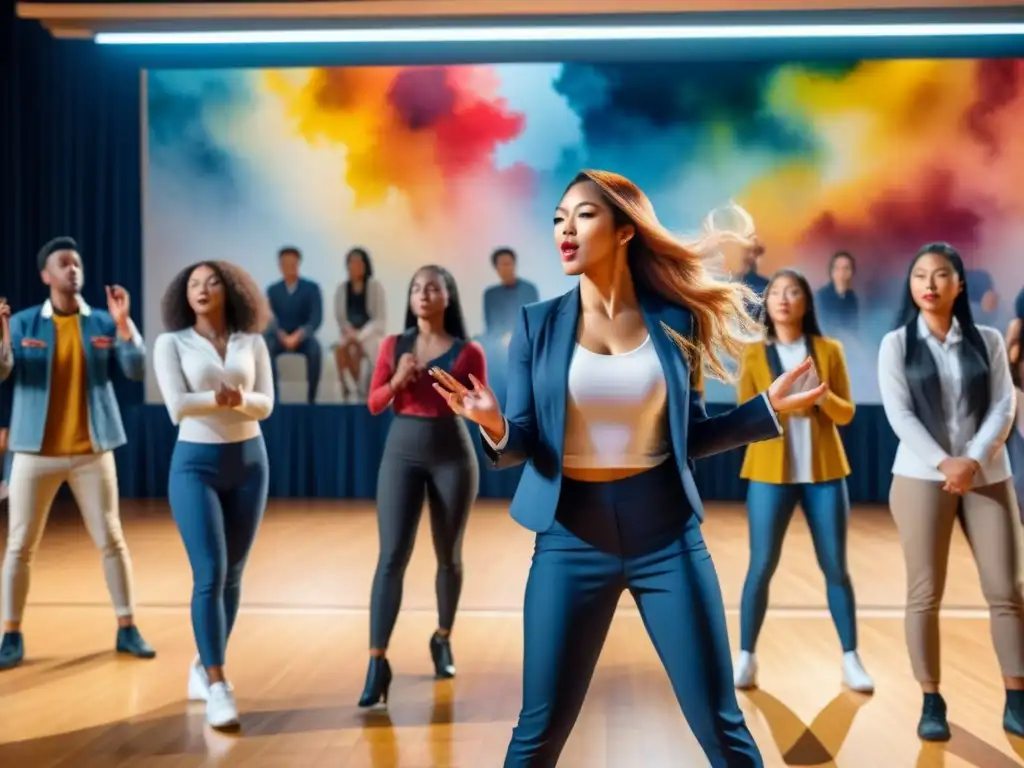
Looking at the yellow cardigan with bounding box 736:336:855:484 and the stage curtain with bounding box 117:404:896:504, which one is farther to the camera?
the stage curtain with bounding box 117:404:896:504

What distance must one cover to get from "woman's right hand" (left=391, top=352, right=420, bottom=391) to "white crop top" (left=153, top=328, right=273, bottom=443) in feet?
1.47

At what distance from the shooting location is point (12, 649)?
13.6 ft

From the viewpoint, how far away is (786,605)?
17.1ft

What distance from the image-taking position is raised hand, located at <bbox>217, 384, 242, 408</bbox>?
3412mm

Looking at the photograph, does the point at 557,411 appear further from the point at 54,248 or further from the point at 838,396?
the point at 54,248

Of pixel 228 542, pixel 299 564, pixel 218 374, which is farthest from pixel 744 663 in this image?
pixel 299 564

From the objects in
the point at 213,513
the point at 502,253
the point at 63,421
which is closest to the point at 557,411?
the point at 213,513

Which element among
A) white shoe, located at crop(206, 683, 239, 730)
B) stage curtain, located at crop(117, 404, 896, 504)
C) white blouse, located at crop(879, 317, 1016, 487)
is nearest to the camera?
white blouse, located at crop(879, 317, 1016, 487)

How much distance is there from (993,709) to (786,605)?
173 centimetres

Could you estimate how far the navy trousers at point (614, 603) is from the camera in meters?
1.94

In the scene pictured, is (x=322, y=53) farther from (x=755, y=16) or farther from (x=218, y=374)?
(x=218, y=374)

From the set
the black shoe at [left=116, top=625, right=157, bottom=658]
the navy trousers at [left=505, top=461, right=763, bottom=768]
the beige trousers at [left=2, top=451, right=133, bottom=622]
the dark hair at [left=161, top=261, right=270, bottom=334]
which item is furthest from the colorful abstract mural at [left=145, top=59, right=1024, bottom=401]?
the navy trousers at [left=505, top=461, right=763, bottom=768]

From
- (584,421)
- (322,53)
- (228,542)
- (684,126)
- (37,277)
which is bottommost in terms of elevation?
(228,542)

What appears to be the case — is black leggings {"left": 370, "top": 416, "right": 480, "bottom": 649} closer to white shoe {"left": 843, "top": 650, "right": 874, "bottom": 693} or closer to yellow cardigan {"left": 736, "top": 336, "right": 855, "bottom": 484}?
yellow cardigan {"left": 736, "top": 336, "right": 855, "bottom": 484}
